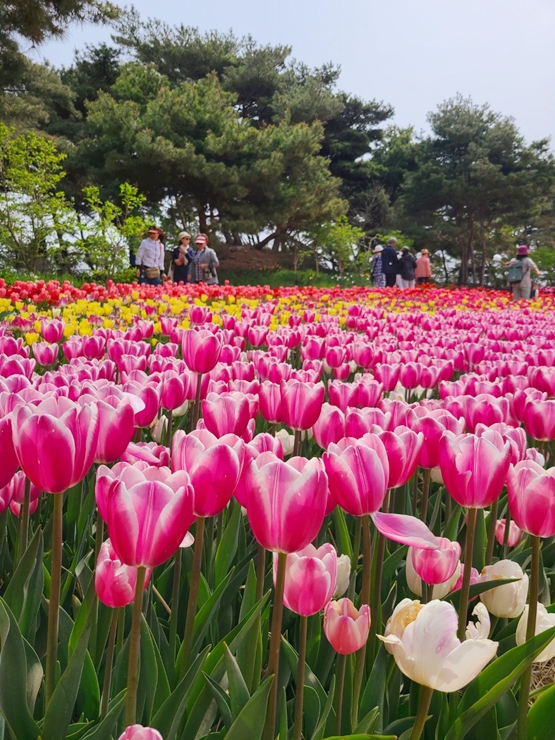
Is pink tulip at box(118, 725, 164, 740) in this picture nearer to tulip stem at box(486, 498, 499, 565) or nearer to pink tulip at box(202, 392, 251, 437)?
pink tulip at box(202, 392, 251, 437)

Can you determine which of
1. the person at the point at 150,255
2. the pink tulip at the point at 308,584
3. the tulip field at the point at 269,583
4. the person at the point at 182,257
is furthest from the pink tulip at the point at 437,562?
the person at the point at 182,257

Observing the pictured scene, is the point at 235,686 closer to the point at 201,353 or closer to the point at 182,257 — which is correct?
the point at 201,353

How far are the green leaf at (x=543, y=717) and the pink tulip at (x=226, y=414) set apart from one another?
68 cm

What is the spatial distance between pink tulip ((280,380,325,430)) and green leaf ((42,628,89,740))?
2.55ft

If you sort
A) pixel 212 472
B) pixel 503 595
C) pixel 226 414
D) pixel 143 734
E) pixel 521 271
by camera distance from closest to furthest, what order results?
1. pixel 143 734
2. pixel 212 472
3. pixel 503 595
4. pixel 226 414
5. pixel 521 271

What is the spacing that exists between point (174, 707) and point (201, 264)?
12.2 m

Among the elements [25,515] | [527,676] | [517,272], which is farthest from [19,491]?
[517,272]

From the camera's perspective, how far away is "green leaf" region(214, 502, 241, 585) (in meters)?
1.30

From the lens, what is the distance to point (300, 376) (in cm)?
193

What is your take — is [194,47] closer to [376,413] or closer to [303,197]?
[303,197]

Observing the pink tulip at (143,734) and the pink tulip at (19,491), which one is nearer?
the pink tulip at (143,734)

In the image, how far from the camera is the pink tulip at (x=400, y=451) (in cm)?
107

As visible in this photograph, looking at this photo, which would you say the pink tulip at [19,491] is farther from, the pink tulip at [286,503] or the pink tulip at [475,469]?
the pink tulip at [475,469]

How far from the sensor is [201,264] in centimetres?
1273
